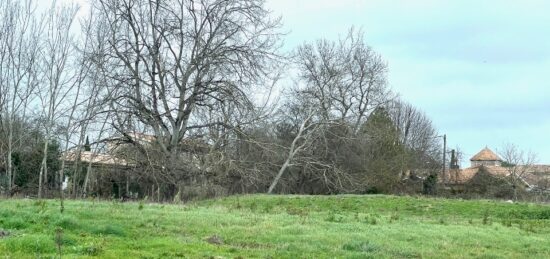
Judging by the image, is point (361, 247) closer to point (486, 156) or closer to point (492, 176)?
point (492, 176)

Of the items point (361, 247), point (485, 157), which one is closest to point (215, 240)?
point (361, 247)

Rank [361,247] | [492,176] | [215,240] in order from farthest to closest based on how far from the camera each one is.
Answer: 1. [492,176]
2. [215,240]
3. [361,247]

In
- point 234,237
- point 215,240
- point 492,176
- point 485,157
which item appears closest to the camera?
point 215,240

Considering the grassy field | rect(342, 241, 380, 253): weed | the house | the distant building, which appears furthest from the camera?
the distant building

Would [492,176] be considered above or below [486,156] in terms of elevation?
below

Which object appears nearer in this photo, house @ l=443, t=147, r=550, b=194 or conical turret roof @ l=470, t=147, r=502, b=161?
house @ l=443, t=147, r=550, b=194

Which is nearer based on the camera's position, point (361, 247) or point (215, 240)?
point (361, 247)

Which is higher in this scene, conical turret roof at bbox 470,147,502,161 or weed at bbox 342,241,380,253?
conical turret roof at bbox 470,147,502,161

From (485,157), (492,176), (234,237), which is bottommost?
(234,237)

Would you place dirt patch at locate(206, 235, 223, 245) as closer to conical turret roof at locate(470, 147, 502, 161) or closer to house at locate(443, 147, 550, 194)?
house at locate(443, 147, 550, 194)

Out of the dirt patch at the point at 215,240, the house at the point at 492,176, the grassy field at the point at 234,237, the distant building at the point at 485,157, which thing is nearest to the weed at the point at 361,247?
the grassy field at the point at 234,237

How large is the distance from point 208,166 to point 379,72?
101 feet

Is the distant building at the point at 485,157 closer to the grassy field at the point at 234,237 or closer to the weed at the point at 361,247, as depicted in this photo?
the grassy field at the point at 234,237

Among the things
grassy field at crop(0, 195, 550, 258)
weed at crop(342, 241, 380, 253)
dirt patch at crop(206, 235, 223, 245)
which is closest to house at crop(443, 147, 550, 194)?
grassy field at crop(0, 195, 550, 258)
